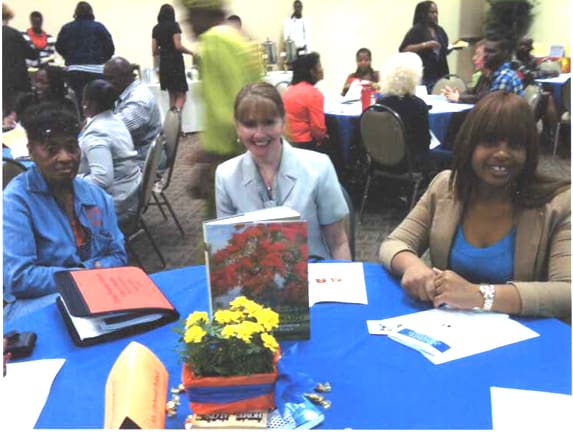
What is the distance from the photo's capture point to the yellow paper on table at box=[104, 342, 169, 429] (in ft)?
2.91

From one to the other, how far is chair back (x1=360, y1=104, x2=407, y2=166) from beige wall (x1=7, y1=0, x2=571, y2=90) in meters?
3.18

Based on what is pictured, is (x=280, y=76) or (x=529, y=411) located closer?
(x=529, y=411)

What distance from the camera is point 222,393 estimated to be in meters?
0.95

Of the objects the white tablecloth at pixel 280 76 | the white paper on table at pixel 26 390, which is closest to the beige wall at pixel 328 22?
the white tablecloth at pixel 280 76

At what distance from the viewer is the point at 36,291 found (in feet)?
6.01

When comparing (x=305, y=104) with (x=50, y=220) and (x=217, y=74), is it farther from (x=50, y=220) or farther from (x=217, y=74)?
(x=50, y=220)

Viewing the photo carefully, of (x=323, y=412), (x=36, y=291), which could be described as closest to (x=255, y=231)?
(x=323, y=412)

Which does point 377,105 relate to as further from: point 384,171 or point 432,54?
point 432,54

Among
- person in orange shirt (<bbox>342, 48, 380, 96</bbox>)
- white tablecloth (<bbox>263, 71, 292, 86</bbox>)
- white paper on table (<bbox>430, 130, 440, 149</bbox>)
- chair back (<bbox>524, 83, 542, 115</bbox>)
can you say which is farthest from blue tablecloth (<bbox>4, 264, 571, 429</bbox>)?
white tablecloth (<bbox>263, 71, 292, 86</bbox>)

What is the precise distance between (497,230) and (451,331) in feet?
1.38

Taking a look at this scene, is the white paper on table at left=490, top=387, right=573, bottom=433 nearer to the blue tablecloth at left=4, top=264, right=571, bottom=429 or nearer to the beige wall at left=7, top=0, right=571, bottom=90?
the blue tablecloth at left=4, top=264, right=571, bottom=429

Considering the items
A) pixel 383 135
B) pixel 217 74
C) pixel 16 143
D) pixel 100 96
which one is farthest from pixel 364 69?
pixel 217 74

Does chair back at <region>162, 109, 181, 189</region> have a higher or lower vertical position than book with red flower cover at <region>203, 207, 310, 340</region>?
lower

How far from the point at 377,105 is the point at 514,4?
1.60 metres
